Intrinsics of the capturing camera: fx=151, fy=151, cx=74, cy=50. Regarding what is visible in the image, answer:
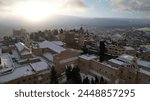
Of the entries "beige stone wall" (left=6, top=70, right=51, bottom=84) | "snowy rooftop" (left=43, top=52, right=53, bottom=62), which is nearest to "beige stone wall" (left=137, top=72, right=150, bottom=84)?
"beige stone wall" (left=6, top=70, right=51, bottom=84)

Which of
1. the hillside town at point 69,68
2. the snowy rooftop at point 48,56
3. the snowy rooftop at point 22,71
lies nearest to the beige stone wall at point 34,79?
the hillside town at point 69,68

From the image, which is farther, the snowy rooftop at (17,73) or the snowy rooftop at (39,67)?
the snowy rooftop at (39,67)

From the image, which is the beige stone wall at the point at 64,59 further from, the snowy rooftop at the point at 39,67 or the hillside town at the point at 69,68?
the snowy rooftop at the point at 39,67

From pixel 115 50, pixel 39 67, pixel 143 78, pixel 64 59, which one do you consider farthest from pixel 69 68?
pixel 115 50

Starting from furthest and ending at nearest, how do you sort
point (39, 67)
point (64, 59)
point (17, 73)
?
1. point (64, 59)
2. point (39, 67)
3. point (17, 73)

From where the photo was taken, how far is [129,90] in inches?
161

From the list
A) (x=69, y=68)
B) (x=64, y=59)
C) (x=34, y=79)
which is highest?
(x=64, y=59)

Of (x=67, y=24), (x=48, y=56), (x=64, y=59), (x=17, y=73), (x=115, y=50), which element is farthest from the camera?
(x=67, y=24)

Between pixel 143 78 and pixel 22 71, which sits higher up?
pixel 22 71

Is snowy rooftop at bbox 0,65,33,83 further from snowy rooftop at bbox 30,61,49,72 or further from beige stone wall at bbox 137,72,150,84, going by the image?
beige stone wall at bbox 137,72,150,84

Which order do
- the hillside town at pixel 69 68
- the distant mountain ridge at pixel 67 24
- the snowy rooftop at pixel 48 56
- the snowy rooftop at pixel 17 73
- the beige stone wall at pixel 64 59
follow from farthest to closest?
the distant mountain ridge at pixel 67 24 → the snowy rooftop at pixel 48 56 → the beige stone wall at pixel 64 59 → the hillside town at pixel 69 68 → the snowy rooftop at pixel 17 73

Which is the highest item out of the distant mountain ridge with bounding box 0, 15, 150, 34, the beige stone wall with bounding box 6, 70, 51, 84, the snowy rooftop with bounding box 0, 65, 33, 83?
the distant mountain ridge with bounding box 0, 15, 150, 34

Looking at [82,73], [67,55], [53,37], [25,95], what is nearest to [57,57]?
[67,55]

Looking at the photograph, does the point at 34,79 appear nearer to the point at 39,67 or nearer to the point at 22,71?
the point at 22,71
